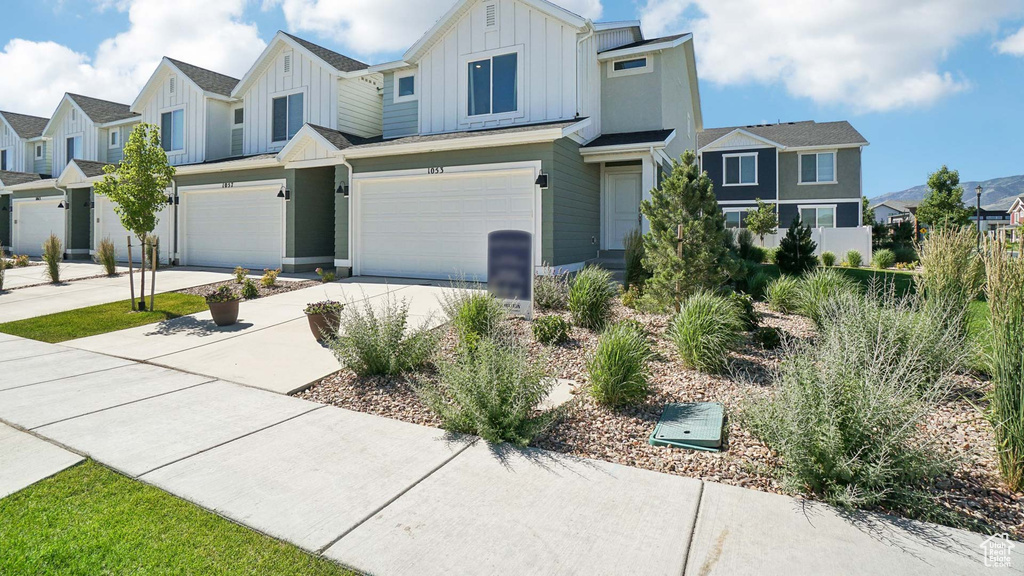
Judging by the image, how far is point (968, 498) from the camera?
10.8 ft

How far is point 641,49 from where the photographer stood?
1404 cm

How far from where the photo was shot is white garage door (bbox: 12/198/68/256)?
22.4 metres

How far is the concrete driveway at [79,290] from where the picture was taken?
10.8m

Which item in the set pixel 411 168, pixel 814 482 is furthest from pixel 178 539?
pixel 411 168

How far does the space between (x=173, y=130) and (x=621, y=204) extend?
651 inches

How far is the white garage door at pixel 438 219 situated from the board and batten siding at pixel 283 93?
4.51m

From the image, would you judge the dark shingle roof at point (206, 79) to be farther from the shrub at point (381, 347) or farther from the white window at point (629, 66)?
the shrub at point (381, 347)

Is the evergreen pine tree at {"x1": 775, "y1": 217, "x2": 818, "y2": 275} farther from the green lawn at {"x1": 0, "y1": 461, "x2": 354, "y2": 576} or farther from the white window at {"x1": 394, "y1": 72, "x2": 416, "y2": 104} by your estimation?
the green lawn at {"x1": 0, "y1": 461, "x2": 354, "y2": 576}

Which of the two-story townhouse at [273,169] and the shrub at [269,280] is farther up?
the two-story townhouse at [273,169]

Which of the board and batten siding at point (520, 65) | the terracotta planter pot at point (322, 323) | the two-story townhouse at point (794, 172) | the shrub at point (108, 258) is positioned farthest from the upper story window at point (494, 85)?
the two-story townhouse at point (794, 172)

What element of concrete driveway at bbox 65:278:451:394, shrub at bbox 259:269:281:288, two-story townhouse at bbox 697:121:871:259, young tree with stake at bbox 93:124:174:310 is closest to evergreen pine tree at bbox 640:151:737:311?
concrete driveway at bbox 65:278:451:394

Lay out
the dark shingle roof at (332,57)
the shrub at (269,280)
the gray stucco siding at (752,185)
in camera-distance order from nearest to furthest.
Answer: the shrub at (269,280) → the dark shingle roof at (332,57) → the gray stucco siding at (752,185)

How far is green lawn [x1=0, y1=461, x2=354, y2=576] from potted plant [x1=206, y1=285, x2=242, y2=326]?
5718 mm

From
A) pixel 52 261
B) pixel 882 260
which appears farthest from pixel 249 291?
pixel 882 260
